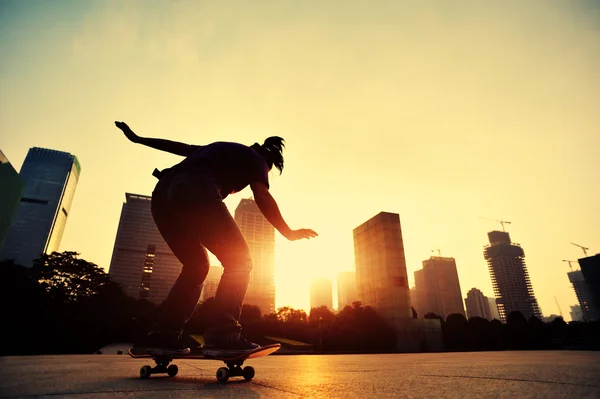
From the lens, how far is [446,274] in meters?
168

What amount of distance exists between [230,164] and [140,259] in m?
163

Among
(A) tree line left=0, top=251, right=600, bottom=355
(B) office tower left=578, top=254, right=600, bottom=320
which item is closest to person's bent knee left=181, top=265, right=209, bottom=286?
(A) tree line left=0, top=251, right=600, bottom=355

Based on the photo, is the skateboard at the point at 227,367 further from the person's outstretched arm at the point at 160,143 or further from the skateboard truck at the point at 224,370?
the person's outstretched arm at the point at 160,143

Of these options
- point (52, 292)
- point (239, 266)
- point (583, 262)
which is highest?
point (583, 262)

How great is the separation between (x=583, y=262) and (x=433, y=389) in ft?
424

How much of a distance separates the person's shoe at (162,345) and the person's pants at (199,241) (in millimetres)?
74

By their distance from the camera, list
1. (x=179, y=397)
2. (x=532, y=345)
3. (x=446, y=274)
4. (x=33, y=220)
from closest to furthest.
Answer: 1. (x=179, y=397)
2. (x=532, y=345)
3. (x=33, y=220)
4. (x=446, y=274)

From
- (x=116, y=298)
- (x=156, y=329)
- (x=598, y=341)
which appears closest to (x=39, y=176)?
(x=116, y=298)

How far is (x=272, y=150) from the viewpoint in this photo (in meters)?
3.42

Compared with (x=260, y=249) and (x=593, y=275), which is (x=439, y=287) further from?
(x=260, y=249)

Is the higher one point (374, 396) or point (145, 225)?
point (145, 225)

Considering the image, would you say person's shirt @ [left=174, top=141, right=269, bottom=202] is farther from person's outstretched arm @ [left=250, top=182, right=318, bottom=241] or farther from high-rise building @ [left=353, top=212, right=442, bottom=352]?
high-rise building @ [left=353, top=212, right=442, bottom=352]

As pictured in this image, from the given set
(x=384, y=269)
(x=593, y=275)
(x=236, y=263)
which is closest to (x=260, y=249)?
(x=384, y=269)

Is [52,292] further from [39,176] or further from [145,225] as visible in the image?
[39,176]
